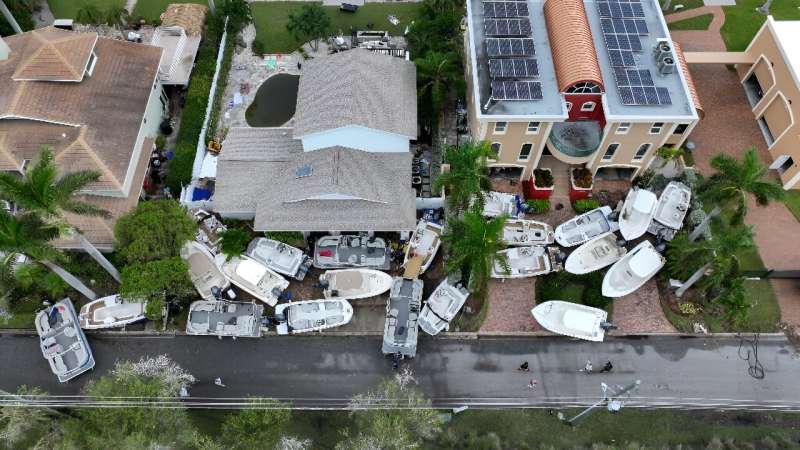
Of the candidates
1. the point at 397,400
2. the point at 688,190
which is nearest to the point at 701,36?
the point at 688,190

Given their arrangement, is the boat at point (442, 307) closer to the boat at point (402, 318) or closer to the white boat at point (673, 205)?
the boat at point (402, 318)

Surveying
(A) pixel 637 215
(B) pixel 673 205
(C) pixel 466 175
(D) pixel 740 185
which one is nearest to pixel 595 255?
(A) pixel 637 215

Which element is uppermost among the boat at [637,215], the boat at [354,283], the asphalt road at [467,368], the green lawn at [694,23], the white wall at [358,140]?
the green lawn at [694,23]

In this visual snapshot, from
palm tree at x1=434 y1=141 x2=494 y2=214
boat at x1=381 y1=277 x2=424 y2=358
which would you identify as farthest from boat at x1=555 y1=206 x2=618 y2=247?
boat at x1=381 y1=277 x2=424 y2=358

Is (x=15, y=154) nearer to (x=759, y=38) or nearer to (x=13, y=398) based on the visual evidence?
(x=13, y=398)

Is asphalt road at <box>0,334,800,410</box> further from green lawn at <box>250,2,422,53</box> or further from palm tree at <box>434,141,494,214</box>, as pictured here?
green lawn at <box>250,2,422,53</box>

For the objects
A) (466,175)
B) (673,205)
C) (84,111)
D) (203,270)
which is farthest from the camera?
(673,205)

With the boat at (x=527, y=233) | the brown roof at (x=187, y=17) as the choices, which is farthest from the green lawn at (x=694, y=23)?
the brown roof at (x=187, y=17)

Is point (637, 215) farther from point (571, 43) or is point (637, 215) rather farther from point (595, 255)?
point (571, 43)
